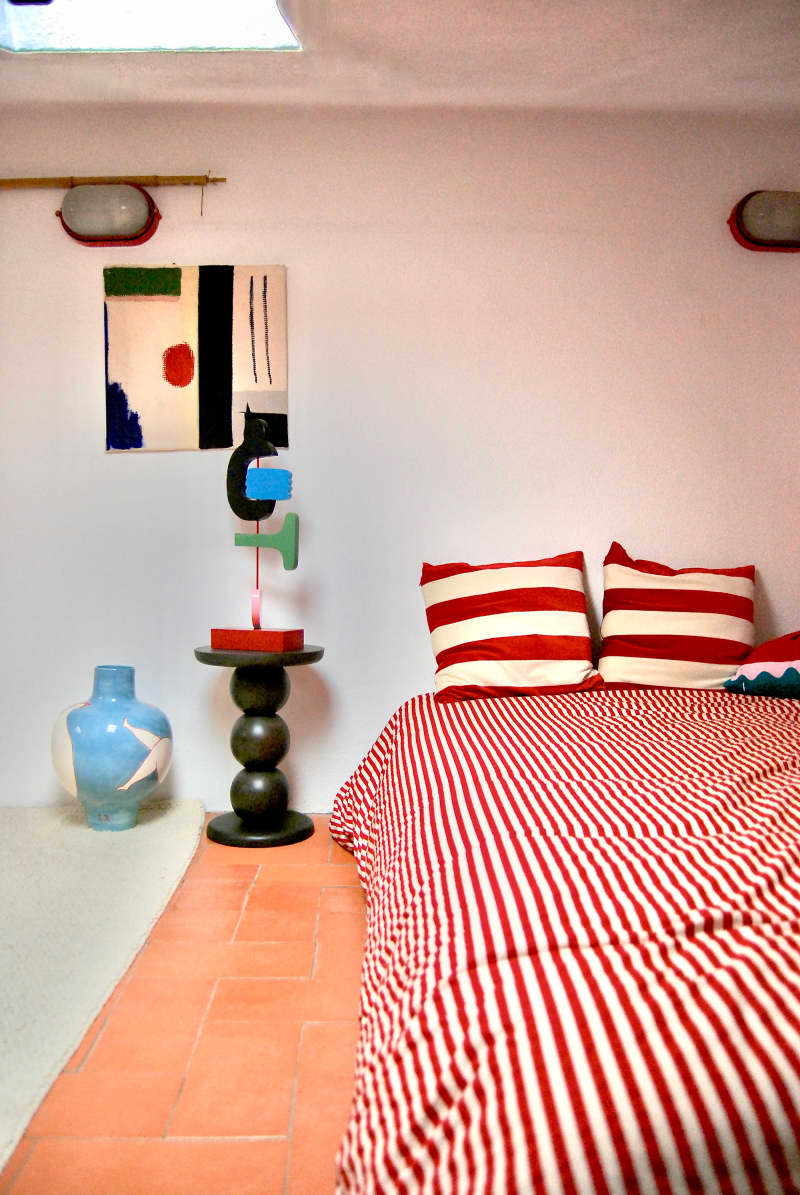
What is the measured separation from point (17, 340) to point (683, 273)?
7.68 feet

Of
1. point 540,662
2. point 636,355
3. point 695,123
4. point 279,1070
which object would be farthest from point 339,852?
point 695,123

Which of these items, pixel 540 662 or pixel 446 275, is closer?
pixel 540 662

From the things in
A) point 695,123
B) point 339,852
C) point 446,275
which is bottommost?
point 339,852

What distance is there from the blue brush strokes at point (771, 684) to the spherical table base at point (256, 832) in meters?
1.43

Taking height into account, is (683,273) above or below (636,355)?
above

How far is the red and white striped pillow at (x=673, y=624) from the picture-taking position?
107 inches

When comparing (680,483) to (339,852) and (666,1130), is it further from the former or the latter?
(666,1130)

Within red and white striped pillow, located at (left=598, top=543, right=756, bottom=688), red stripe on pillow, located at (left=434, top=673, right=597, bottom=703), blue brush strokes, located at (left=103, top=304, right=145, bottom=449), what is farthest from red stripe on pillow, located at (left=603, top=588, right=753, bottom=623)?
blue brush strokes, located at (left=103, top=304, right=145, bottom=449)

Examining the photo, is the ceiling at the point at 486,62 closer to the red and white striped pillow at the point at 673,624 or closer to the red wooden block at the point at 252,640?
the red and white striped pillow at the point at 673,624

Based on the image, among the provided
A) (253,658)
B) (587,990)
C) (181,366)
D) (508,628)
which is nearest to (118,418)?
(181,366)

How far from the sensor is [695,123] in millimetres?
3006

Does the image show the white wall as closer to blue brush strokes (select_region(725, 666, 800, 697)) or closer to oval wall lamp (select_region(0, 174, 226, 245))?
oval wall lamp (select_region(0, 174, 226, 245))

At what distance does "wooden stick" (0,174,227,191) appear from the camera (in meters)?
2.98

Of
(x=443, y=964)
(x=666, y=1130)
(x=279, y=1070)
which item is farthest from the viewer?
(x=279, y=1070)
